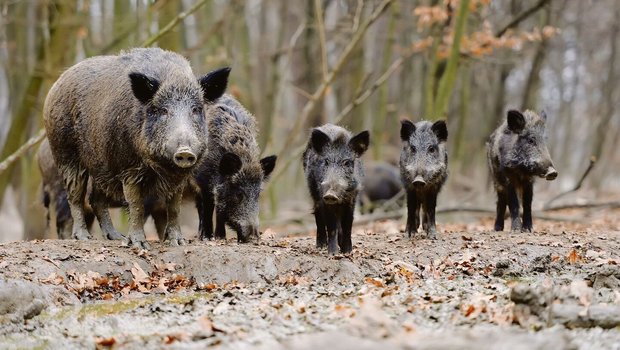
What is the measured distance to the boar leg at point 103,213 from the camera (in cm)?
1087

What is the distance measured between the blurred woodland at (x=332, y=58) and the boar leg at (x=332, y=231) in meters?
2.93

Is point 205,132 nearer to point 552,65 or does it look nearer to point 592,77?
point 552,65

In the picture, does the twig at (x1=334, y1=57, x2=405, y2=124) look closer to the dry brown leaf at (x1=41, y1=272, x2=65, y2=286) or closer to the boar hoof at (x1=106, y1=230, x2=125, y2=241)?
the boar hoof at (x1=106, y1=230, x2=125, y2=241)

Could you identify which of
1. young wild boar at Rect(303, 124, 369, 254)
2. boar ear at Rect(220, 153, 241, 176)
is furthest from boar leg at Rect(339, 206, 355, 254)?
boar ear at Rect(220, 153, 241, 176)

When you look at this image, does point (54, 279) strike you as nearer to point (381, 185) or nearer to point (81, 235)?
point (81, 235)

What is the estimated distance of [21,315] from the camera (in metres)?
7.00

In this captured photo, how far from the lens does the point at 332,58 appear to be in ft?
120

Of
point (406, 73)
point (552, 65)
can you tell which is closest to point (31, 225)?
point (406, 73)

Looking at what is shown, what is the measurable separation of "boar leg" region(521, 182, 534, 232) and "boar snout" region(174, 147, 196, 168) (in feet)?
18.1

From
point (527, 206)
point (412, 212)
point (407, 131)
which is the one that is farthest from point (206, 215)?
point (527, 206)

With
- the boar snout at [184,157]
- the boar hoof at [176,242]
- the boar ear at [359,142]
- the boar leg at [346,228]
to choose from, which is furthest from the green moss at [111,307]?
the boar ear at [359,142]

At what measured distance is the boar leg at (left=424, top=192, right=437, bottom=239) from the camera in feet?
36.2

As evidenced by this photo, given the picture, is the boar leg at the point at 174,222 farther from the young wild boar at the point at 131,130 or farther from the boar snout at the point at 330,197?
the boar snout at the point at 330,197

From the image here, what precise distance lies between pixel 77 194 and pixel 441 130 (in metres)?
4.96
